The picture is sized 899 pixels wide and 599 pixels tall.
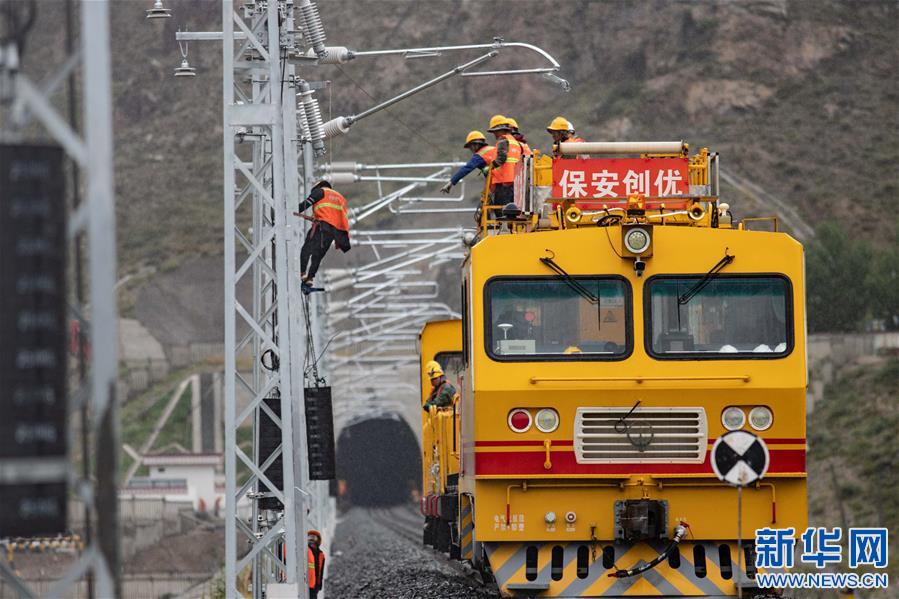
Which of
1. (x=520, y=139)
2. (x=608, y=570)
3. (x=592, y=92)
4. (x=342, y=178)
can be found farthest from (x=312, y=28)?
(x=592, y=92)

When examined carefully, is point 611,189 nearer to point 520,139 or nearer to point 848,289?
point 520,139

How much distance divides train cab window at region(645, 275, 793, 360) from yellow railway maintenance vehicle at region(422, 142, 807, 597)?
12mm

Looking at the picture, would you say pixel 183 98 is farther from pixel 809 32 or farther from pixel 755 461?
pixel 755 461

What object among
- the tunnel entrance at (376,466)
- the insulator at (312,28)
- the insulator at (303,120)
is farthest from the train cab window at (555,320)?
the tunnel entrance at (376,466)

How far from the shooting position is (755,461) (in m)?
11.0

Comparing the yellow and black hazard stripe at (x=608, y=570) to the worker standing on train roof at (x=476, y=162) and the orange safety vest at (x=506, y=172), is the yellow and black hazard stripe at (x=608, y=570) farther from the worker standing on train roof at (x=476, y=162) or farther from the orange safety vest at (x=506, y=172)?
the worker standing on train roof at (x=476, y=162)

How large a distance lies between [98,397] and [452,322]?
15.7 metres

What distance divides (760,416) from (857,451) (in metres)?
32.1

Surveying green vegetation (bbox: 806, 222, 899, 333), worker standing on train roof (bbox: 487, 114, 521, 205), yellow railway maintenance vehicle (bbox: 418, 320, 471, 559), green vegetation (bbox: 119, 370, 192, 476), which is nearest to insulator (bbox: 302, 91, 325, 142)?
yellow railway maintenance vehicle (bbox: 418, 320, 471, 559)

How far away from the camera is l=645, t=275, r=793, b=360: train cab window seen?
13.9 metres

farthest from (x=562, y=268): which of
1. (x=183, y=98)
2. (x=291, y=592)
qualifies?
(x=183, y=98)

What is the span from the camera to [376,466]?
226 feet

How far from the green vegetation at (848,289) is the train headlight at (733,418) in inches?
2123

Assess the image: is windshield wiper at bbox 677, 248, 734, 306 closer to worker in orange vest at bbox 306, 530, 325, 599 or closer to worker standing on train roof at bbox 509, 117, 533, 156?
worker standing on train roof at bbox 509, 117, 533, 156
